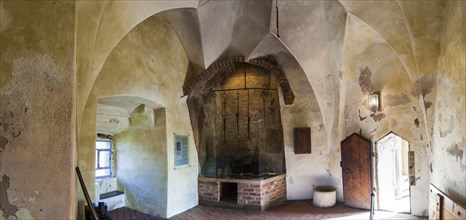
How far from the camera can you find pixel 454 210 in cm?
331

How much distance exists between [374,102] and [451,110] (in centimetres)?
247

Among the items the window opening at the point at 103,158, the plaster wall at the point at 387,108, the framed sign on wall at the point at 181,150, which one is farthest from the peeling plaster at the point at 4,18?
the plaster wall at the point at 387,108

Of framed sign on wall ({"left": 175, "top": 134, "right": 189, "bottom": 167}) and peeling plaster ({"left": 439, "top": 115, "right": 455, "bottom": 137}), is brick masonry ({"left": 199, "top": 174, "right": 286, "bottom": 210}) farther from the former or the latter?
peeling plaster ({"left": 439, "top": 115, "right": 455, "bottom": 137})

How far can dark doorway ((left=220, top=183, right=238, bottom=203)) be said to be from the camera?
6.93 metres

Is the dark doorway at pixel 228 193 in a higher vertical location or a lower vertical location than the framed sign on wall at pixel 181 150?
lower

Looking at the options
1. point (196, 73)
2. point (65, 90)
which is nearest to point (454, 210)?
point (65, 90)

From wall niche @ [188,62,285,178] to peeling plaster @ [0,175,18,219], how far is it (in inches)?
220

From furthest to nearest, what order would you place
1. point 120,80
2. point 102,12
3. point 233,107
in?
point 233,107
point 120,80
point 102,12

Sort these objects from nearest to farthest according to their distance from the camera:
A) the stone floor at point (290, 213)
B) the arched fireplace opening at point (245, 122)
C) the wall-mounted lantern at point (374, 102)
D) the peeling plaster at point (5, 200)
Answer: the peeling plaster at point (5, 200) → the stone floor at point (290, 213) → the wall-mounted lantern at point (374, 102) → the arched fireplace opening at point (245, 122)

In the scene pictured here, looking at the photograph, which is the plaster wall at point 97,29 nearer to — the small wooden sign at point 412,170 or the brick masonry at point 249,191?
the brick masonry at point 249,191

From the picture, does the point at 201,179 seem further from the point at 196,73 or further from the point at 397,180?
the point at 397,180

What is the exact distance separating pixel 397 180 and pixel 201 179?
6252 mm

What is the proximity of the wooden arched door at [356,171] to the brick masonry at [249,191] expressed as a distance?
155cm

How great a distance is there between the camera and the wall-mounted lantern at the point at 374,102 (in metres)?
6.34
